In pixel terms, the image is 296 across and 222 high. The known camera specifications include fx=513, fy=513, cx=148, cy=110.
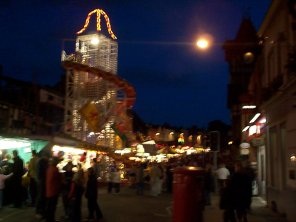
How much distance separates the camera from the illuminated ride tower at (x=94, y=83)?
130 feet

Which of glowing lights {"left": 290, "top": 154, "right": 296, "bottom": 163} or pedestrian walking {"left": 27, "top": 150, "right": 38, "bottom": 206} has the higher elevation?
glowing lights {"left": 290, "top": 154, "right": 296, "bottom": 163}

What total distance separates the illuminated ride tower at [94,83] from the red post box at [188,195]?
1124 inches

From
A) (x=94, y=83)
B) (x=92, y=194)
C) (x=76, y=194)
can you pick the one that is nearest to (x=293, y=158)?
(x=92, y=194)

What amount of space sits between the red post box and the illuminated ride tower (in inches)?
1124

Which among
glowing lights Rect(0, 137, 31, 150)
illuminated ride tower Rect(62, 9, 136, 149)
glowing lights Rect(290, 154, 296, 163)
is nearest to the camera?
glowing lights Rect(290, 154, 296, 163)

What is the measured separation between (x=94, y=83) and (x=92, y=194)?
84.5 ft

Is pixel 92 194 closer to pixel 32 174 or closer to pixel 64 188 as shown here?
pixel 64 188

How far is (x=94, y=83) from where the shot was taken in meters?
40.3

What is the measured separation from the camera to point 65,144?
867 inches

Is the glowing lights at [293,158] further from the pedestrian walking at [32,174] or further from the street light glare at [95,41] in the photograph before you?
the street light glare at [95,41]

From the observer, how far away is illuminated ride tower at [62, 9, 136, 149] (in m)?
39.5

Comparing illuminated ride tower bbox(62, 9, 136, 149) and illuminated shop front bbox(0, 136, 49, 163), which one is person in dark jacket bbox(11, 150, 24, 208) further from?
illuminated ride tower bbox(62, 9, 136, 149)

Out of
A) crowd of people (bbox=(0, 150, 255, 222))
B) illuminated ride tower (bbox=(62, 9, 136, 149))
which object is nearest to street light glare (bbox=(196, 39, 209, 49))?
crowd of people (bbox=(0, 150, 255, 222))

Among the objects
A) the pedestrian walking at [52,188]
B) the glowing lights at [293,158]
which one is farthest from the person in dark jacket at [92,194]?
the glowing lights at [293,158]
